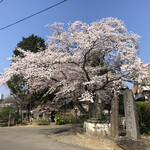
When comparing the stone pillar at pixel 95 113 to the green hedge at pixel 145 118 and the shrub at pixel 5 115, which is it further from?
the shrub at pixel 5 115

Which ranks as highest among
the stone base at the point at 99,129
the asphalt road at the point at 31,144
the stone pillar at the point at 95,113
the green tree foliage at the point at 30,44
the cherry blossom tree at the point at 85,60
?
the green tree foliage at the point at 30,44

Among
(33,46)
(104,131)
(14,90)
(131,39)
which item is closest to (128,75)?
(131,39)

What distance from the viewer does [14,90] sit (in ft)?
62.5

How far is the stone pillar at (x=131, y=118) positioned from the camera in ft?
26.7

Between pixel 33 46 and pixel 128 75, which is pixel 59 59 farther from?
pixel 33 46

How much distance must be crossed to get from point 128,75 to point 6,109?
13.8m

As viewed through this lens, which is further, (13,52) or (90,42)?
(13,52)

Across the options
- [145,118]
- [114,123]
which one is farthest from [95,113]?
[145,118]

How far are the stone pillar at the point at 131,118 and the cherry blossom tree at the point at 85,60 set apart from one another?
2.81 feet

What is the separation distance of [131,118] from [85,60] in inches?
166

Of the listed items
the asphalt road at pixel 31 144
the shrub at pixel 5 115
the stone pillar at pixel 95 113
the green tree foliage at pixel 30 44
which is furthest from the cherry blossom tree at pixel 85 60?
the green tree foliage at pixel 30 44

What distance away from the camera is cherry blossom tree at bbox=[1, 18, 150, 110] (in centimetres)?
845

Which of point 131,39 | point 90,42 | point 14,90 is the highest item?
point 131,39

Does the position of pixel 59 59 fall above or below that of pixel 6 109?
above
